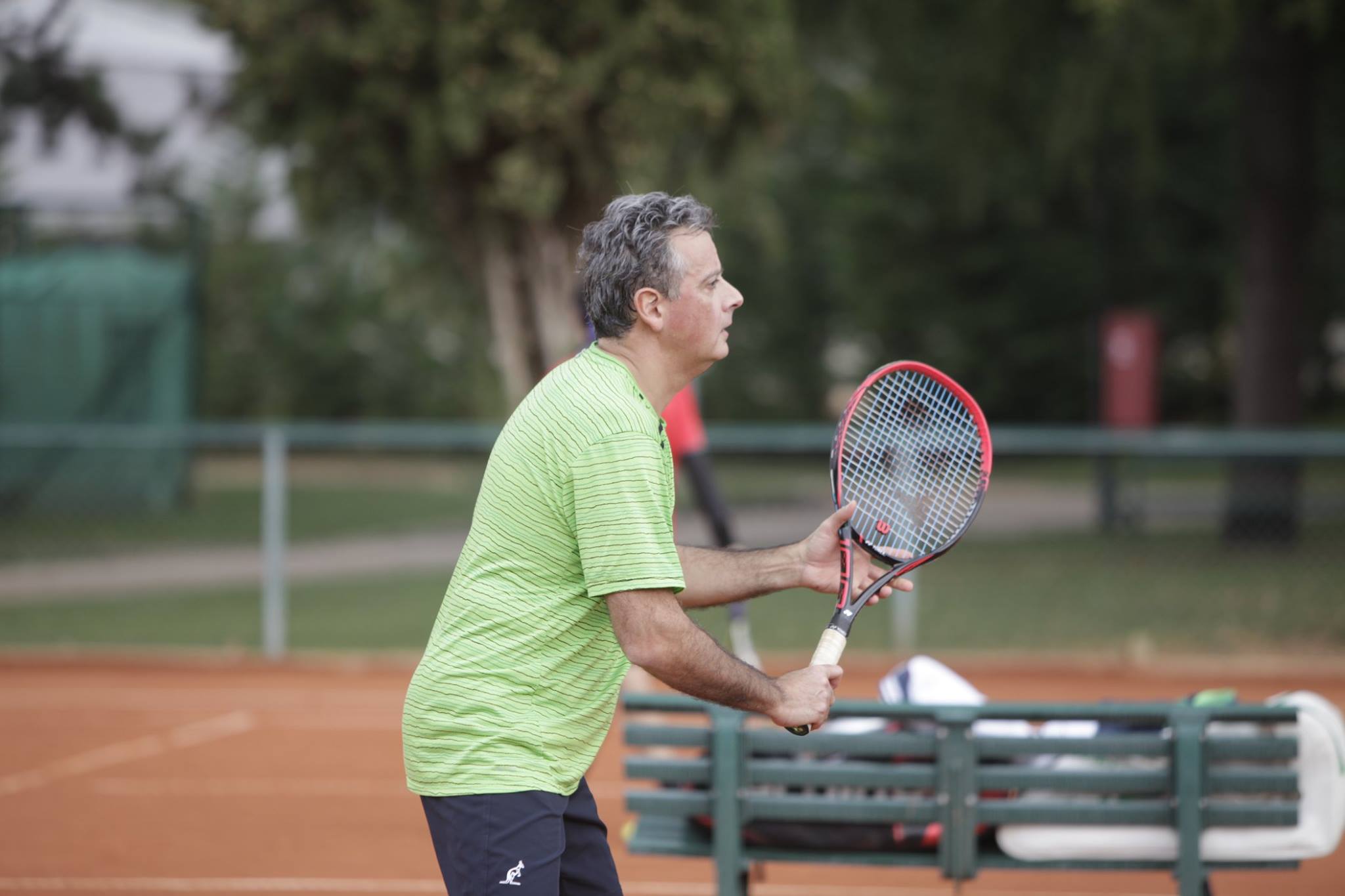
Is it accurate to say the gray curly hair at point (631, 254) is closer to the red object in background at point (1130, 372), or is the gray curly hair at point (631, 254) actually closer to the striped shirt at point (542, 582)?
the striped shirt at point (542, 582)

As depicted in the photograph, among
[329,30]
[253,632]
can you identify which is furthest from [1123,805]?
[329,30]

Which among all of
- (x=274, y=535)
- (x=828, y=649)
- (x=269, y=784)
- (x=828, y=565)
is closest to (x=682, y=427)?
(x=828, y=565)

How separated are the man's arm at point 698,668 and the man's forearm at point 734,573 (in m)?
0.40

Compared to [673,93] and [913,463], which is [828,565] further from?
[673,93]

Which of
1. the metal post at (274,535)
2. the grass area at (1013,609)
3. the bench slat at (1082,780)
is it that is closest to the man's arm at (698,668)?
the bench slat at (1082,780)

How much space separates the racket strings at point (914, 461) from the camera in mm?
3605

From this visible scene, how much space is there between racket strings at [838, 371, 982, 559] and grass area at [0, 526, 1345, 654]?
282 inches

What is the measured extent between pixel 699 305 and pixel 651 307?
0.09 metres

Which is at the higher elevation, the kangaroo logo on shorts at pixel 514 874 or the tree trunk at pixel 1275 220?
the tree trunk at pixel 1275 220

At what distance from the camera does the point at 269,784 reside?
7.38 metres

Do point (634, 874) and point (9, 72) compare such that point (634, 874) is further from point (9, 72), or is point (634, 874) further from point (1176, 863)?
point (9, 72)

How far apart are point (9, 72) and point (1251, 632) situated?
47.0ft

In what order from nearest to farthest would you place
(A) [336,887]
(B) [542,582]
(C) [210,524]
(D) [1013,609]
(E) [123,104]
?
1. (B) [542,582]
2. (A) [336,887]
3. (D) [1013,609]
4. (C) [210,524]
5. (E) [123,104]

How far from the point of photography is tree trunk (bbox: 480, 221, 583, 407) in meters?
14.5
